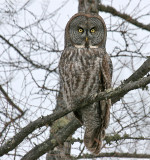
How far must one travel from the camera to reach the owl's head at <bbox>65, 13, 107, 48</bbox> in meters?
5.12

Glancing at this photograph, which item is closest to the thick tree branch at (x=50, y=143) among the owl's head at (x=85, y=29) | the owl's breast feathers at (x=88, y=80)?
the owl's breast feathers at (x=88, y=80)

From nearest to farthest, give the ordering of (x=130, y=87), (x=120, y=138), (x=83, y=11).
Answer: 1. (x=130, y=87)
2. (x=120, y=138)
3. (x=83, y=11)

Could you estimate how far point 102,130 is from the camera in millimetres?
4609

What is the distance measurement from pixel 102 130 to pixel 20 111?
1055mm

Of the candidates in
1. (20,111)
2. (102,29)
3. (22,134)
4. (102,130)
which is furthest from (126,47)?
(22,134)

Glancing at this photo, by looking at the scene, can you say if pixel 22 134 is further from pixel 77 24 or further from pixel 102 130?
pixel 77 24

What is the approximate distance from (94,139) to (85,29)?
155 cm

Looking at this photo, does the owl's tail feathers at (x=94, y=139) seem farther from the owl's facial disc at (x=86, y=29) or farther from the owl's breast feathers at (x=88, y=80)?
the owl's facial disc at (x=86, y=29)

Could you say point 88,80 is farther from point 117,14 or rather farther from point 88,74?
point 117,14

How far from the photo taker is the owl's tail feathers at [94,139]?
4.48 metres

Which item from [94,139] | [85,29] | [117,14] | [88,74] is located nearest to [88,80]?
[88,74]

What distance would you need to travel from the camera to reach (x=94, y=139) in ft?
15.4

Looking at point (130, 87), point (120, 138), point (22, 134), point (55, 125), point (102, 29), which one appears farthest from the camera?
point (102, 29)

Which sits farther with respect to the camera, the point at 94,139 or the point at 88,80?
the point at 94,139
